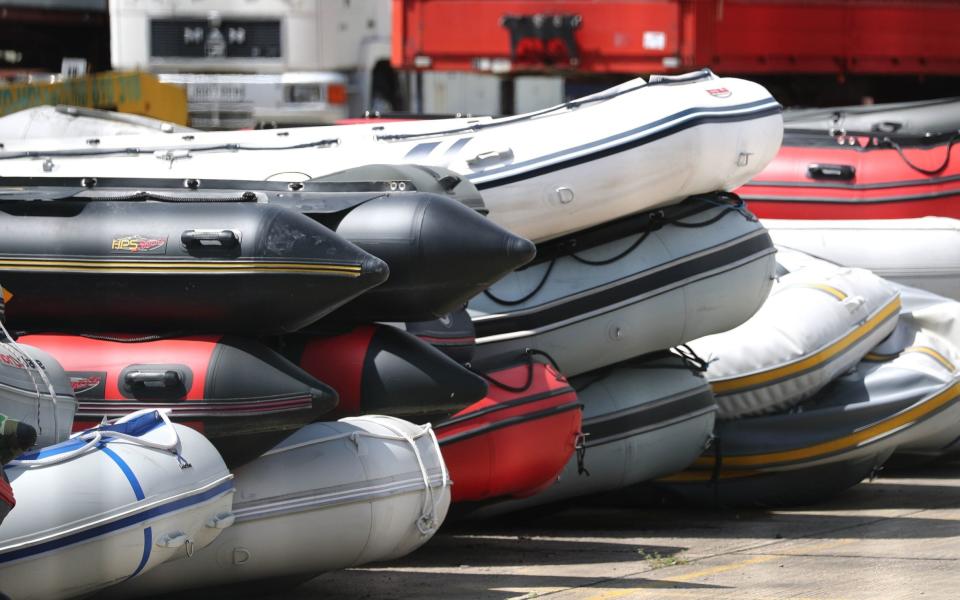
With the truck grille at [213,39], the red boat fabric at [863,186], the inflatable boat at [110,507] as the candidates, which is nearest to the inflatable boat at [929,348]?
the red boat fabric at [863,186]

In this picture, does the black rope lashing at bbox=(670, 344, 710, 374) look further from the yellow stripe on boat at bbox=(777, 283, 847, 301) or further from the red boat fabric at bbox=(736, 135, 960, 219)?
the red boat fabric at bbox=(736, 135, 960, 219)

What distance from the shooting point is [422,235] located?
605 centimetres

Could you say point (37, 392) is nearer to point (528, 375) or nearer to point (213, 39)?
point (528, 375)

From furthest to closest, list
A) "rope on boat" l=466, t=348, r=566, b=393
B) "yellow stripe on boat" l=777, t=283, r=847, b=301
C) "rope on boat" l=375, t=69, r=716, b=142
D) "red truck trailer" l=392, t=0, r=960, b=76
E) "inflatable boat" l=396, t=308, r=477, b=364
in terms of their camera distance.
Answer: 1. "red truck trailer" l=392, t=0, r=960, b=76
2. "yellow stripe on boat" l=777, t=283, r=847, b=301
3. "rope on boat" l=375, t=69, r=716, b=142
4. "rope on boat" l=466, t=348, r=566, b=393
5. "inflatable boat" l=396, t=308, r=477, b=364

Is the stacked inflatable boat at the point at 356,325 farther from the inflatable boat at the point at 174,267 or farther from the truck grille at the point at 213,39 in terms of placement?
the truck grille at the point at 213,39

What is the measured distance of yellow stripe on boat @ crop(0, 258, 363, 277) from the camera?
225 inches

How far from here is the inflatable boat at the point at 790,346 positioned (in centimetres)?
805

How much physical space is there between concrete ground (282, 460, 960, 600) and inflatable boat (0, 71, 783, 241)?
4.54 feet

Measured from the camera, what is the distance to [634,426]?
755 cm

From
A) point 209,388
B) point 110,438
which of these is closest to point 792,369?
point 209,388

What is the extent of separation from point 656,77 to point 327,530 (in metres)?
3.29

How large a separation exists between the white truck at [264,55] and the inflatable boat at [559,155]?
7.14 meters

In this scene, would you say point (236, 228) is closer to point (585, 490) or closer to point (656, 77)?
point (585, 490)

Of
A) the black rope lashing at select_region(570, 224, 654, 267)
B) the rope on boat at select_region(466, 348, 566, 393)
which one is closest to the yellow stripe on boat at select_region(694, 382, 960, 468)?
the black rope lashing at select_region(570, 224, 654, 267)
